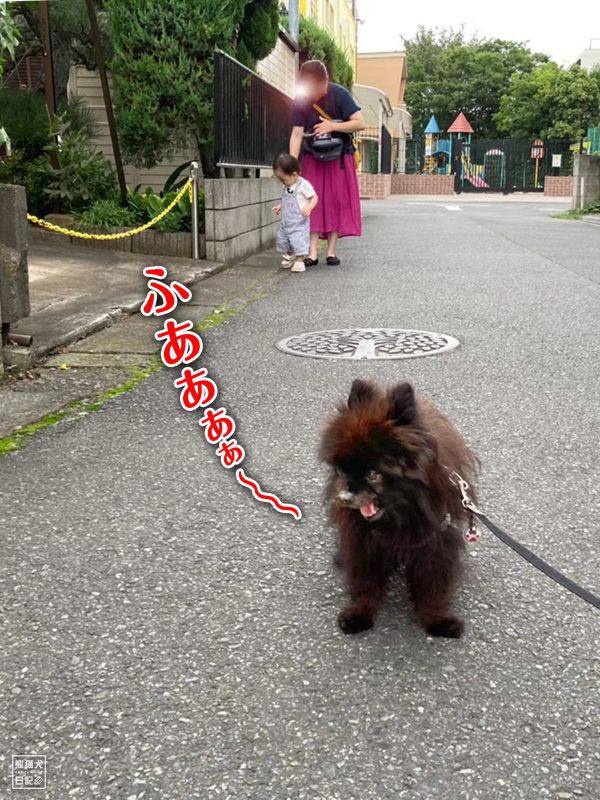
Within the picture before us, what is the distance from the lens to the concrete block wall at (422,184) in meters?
39.1

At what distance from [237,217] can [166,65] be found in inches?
68.2

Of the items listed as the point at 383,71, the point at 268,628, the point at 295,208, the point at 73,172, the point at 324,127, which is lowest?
the point at 268,628

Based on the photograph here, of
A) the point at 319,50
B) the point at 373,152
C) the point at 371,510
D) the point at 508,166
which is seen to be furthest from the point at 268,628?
the point at 508,166

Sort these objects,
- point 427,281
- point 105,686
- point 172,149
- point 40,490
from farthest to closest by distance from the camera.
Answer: point 172,149, point 427,281, point 40,490, point 105,686

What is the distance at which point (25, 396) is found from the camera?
4.40 meters

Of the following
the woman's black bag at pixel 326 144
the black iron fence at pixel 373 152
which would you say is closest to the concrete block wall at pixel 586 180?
the black iron fence at pixel 373 152

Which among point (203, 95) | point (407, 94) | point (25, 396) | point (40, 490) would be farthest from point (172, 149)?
point (407, 94)

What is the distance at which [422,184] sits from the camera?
3928cm

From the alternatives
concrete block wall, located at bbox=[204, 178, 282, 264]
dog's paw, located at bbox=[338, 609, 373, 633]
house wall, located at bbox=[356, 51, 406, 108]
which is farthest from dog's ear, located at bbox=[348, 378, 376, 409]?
house wall, located at bbox=[356, 51, 406, 108]

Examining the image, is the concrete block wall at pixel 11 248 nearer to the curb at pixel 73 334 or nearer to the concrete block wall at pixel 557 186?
the curb at pixel 73 334

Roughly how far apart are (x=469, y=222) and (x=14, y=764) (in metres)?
17.6

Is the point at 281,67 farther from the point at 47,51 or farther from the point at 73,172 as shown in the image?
the point at 47,51

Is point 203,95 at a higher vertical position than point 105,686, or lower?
higher

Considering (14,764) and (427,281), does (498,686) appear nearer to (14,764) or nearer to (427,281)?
(14,764)
